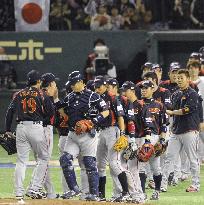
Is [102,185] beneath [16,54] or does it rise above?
beneath

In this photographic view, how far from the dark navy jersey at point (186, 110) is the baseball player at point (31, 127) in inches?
101

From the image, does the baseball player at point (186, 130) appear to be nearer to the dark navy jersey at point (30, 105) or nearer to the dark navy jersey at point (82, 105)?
the dark navy jersey at point (82, 105)

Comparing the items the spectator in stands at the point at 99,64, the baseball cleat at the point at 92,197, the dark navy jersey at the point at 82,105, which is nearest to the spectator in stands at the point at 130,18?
the spectator in stands at the point at 99,64

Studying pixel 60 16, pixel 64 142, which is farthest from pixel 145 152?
pixel 60 16

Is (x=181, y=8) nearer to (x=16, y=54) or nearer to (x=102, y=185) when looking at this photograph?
(x=16, y=54)

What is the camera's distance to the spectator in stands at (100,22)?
25078mm

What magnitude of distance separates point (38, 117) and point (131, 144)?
1.43m

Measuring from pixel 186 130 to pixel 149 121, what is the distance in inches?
63.0

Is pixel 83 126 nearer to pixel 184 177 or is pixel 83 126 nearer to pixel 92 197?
pixel 92 197

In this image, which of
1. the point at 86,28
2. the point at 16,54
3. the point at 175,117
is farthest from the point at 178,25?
the point at 175,117

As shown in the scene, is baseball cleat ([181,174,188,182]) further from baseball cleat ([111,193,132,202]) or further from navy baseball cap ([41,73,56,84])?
navy baseball cap ([41,73,56,84])

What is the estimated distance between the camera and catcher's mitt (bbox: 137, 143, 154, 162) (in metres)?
13.9

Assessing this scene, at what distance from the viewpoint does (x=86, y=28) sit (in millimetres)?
25938

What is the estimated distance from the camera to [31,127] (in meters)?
14.0
